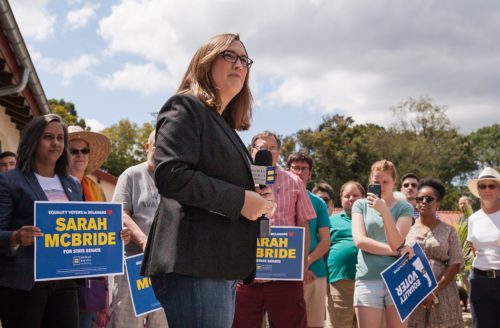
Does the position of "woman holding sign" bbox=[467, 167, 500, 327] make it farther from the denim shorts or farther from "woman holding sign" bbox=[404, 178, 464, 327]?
the denim shorts

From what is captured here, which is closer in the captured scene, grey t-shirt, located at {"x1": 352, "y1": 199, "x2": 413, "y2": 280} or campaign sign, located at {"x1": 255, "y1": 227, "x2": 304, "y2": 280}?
campaign sign, located at {"x1": 255, "y1": 227, "x2": 304, "y2": 280}

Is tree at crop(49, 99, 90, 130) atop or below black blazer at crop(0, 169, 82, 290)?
atop

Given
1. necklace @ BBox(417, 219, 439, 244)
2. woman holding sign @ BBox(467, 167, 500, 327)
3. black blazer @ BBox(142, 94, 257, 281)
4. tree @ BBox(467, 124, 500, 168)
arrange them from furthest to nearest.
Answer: tree @ BBox(467, 124, 500, 168) → woman holding sign @ BBox(467, 167, 500, 327) → necklace @ BBox(417, 219, 439, 244) → black blazer @ BBox(142, 94, 257, 281)

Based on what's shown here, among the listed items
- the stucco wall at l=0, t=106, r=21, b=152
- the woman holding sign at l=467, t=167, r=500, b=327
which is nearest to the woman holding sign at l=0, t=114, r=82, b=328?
the woman holding sign at l=467, t=167, r=500, b=327

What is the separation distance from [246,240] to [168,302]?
0.41 meters

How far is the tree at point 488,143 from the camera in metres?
87.8

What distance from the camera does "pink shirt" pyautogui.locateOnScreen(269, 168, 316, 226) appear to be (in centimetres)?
549

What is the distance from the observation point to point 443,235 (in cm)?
633

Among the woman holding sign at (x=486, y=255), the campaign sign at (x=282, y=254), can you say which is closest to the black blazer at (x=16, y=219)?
the campaign sign at (x=282, y=254)

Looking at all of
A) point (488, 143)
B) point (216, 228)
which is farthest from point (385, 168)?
point (488, 143)

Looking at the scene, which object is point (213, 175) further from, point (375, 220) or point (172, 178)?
point (375, 220)

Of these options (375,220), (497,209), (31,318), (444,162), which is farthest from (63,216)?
(444,162)

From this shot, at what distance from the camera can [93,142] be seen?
5887 mm

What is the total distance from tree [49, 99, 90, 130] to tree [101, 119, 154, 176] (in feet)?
10.5
